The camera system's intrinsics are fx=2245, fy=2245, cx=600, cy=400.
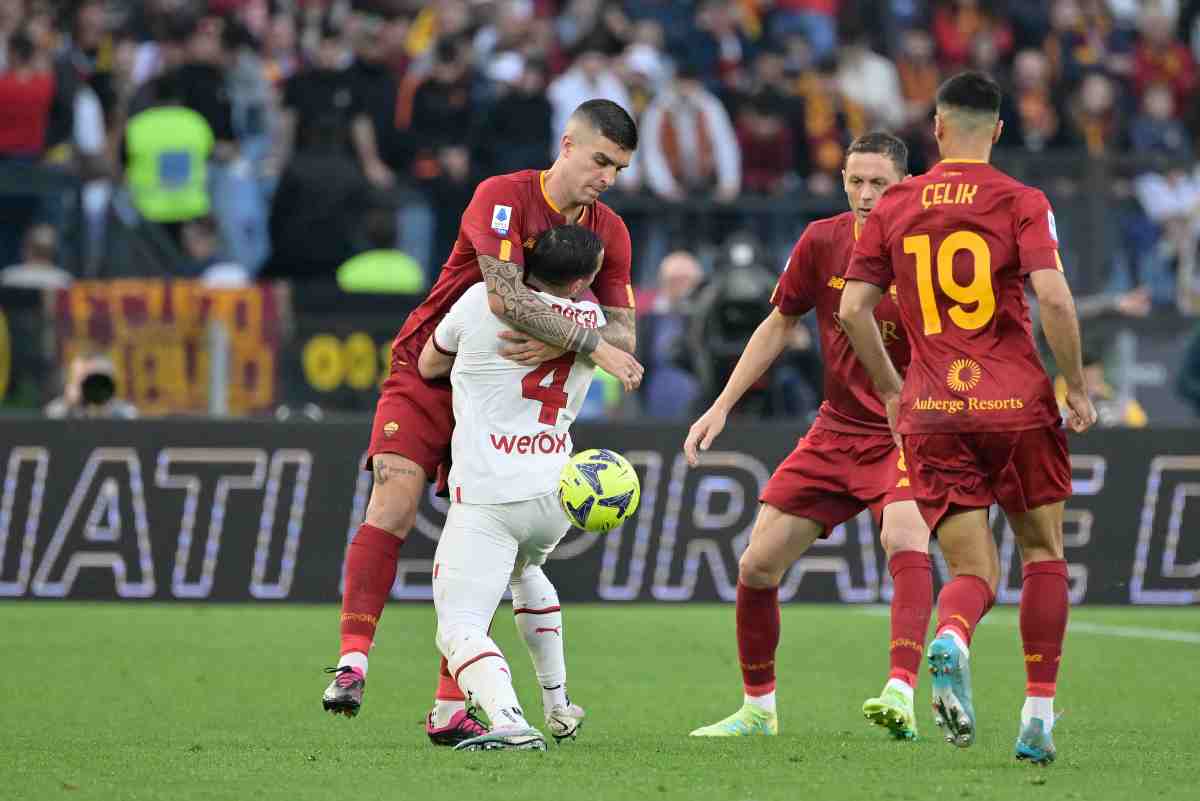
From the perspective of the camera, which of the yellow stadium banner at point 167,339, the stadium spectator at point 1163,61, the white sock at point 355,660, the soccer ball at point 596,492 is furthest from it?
the stadium spectator at point 1163,61

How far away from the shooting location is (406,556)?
1469cm

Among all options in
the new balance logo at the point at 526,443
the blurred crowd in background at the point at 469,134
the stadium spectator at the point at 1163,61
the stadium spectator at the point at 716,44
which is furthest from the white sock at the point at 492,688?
the stadium spectator at the point at 1163,61

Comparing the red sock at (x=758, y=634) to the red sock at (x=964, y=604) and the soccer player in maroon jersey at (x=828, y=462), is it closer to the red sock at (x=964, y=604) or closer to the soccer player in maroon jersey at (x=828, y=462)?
the soccer player in maroon jersey at (x=828, y=462)

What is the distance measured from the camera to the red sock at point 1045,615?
287 inches

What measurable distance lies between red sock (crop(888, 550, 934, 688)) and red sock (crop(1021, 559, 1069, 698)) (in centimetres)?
76

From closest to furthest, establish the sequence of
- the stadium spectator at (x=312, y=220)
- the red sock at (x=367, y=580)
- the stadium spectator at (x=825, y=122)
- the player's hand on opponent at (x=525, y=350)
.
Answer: the player's hand on opponent at (x=525, y=350), the red sock at (x=367, y=580), the stadium spectator at (x=312, y=220), the stadium spectator at (x=825, y=122)

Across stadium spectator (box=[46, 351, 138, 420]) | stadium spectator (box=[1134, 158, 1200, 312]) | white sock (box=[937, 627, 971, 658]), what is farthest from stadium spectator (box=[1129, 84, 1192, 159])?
white sock (box=[937, 627, 971, 658])

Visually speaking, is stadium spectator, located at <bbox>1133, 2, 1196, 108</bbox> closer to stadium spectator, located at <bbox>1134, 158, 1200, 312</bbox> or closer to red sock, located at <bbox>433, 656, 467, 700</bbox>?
stadium spectator, located at <bbox>1134, 158, 1200, 312</bbox>

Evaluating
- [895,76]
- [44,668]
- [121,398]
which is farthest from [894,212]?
[895,76]

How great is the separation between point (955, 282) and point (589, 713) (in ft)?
9.91

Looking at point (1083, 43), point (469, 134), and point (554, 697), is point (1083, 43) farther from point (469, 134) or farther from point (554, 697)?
point (554, 697)

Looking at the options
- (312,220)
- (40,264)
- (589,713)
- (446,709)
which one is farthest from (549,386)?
(312,220)

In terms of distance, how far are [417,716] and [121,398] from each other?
7.36 meters

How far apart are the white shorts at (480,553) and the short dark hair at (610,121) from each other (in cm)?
132
